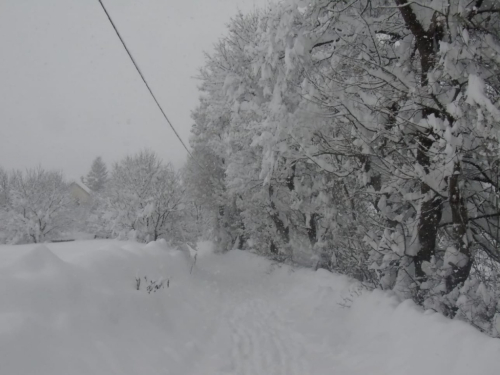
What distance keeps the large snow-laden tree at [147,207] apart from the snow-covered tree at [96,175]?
181ft

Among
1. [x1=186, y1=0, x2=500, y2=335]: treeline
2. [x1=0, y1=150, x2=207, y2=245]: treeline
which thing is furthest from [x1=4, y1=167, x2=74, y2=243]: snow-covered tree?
[x1=186, y1=0, x2=500, y2=335]: treeline

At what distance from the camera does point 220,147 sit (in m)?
19.2

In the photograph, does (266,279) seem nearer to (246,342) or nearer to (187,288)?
(187,288)

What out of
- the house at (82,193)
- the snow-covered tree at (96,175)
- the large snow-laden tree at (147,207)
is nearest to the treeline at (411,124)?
the large snow-laden tree at (147,207)

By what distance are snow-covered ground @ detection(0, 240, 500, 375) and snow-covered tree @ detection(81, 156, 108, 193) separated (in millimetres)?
71427

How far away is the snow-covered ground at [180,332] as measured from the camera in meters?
3.10

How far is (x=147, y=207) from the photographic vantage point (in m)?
19.8

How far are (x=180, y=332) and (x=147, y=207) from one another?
15.2m

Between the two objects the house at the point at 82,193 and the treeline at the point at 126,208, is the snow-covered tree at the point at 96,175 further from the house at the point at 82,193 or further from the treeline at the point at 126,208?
the treeline at the point at 126,208

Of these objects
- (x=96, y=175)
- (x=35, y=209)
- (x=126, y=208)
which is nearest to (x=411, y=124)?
(x=126, y=208)

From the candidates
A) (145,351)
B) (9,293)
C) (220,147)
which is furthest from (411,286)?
(220,147)

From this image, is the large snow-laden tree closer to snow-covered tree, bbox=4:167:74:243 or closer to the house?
snow-covered tree, bbox=4:167:74:243

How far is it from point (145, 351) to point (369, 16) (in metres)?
5.77

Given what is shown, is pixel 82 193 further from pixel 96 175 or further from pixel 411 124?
pixel 411 124
